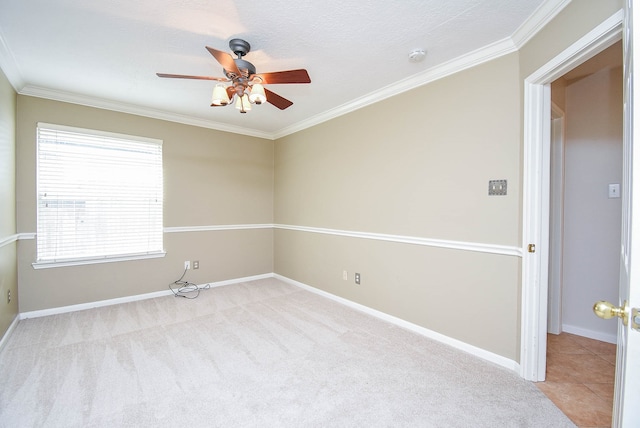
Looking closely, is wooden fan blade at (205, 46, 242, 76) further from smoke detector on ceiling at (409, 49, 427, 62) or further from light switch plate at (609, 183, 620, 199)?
light switch plate at (609, 183, 620, 199)

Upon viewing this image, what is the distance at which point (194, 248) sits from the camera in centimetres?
404

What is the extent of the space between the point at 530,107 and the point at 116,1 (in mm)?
2726

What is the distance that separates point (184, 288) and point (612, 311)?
422 centimetres

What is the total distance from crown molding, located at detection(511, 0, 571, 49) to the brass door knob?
5.67 ft

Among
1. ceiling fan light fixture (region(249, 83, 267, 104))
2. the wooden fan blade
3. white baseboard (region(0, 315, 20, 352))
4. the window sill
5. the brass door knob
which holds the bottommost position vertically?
white baseboard (region(0, 315, 20, 352))

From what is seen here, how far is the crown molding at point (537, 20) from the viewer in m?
1.63

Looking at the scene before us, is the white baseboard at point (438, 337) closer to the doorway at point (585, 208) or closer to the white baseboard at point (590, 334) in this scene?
the doorway at point (585, 208)

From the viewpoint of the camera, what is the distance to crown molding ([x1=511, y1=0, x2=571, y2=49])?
5.35ft

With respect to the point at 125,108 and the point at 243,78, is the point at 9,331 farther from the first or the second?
the point at 243,78

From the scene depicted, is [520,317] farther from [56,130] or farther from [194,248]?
[56,130]

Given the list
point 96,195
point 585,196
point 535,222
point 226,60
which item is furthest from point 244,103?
point 585,196

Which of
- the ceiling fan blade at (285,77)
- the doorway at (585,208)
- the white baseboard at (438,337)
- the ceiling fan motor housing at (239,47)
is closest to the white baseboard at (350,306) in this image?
the white baseboard at (438,337)


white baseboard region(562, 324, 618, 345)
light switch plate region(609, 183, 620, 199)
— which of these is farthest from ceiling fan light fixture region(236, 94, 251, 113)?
white baseboard region(562, 324, 618, 345)

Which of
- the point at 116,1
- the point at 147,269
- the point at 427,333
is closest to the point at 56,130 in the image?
the point at 147,269
